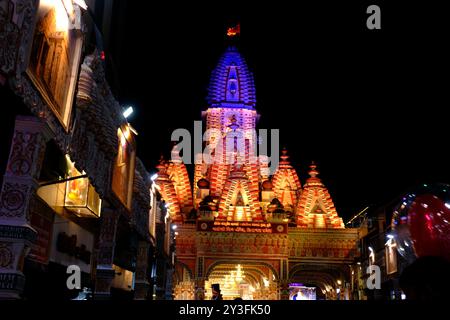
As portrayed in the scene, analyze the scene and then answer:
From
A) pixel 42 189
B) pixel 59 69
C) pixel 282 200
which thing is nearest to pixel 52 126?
pixel 59 69

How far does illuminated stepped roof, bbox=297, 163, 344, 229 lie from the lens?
41.1 meters

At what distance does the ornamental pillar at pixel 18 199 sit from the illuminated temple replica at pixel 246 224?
26968 mm

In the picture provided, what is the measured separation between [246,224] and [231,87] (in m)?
20.6

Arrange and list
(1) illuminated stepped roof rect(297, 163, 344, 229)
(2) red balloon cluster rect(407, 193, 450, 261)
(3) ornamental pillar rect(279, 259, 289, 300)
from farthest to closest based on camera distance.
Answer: (1) illuminated stepped roof rect(297, 163, 344, 229), (3) ornamental pillar rect(279, 259, 289, 300), (2) red balloon cluster rect(407, 193, 450, 261)

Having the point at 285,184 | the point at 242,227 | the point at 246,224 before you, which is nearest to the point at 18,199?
the point at 242,227

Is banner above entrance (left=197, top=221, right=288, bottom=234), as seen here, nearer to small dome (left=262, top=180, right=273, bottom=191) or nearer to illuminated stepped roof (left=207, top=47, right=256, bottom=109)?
small dome (left=262, top=180, right=273, bottom=191)

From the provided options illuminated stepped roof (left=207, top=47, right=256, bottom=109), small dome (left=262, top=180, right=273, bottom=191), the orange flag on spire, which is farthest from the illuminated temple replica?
the orange flag on spire

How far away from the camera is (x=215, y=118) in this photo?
50.1m

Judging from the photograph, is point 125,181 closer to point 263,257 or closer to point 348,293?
point 263,257

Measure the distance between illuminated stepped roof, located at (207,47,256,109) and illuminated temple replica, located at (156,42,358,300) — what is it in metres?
0.11

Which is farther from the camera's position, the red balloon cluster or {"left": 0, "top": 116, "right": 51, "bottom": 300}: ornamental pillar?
the red balloon cluster

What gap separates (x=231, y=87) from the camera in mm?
51438

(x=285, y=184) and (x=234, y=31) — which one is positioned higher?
(x=234, y=31)

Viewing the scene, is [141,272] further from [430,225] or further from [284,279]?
[284,279]
